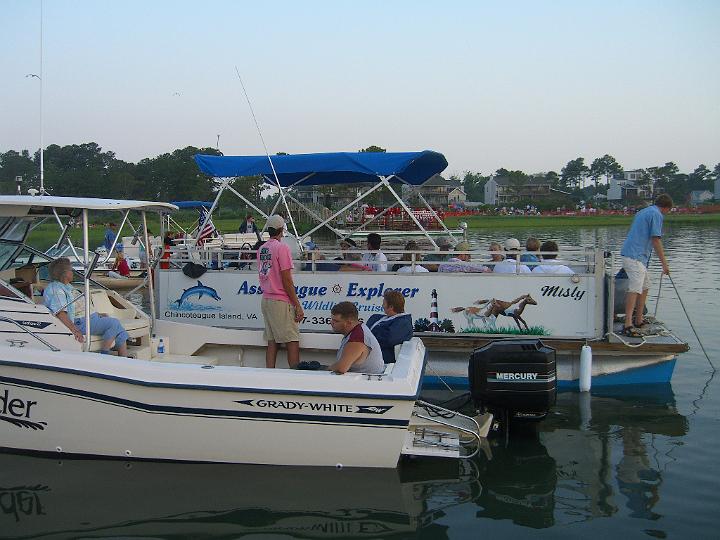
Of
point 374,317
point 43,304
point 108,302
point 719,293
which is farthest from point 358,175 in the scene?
point 719,293

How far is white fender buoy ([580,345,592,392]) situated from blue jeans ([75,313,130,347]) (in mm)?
5204

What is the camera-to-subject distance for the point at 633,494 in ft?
19.4

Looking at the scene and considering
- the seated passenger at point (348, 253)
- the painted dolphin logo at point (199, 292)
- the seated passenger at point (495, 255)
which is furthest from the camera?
the seated passenger at point (348, 253)

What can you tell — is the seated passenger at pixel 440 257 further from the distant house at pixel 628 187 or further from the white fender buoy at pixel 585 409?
the distant house at pixel 628 187

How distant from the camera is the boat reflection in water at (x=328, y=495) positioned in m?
5.41

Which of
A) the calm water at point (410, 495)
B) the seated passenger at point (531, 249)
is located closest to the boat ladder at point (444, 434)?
the calm water at point (410, 495)

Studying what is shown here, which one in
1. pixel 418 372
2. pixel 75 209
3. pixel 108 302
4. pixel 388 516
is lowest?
pixel 388 516

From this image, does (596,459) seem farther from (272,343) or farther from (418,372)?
(272,343)

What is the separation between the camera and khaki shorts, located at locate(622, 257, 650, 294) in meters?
8.81

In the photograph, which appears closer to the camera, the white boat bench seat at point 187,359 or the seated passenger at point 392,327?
the seated passenger at point 392,327

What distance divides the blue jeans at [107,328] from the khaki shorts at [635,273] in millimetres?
5911

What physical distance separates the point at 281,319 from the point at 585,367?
12.2 ft

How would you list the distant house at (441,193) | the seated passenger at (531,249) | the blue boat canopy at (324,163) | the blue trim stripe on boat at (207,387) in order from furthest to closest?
the distant house at (441,193), the blue boat canopy at (324,163), the seated passenger at (531,249), the blue trim stripe on boat at (207,387)

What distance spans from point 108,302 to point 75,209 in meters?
1.05
